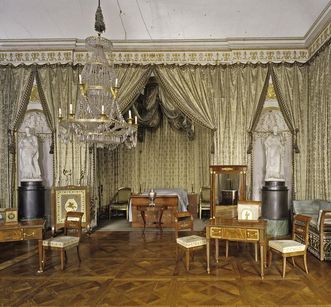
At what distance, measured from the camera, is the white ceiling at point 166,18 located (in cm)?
639

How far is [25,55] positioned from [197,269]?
632 cm

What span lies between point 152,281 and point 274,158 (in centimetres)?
401

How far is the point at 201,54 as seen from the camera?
769 cm

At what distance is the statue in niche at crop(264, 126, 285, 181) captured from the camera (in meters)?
6.93

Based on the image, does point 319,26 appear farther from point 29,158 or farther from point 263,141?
point 29,158

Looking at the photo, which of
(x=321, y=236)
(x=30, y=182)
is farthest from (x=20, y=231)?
(x=321, y=236)

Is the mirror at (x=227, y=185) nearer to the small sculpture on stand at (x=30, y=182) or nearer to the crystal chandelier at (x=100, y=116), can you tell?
the crystal chandelier at (x=100, y=116)

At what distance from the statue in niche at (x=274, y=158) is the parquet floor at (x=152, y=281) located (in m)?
1.89

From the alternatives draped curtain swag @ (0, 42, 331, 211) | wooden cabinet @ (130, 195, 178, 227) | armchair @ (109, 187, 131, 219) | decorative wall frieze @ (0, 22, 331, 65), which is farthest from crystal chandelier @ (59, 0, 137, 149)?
armchair @ (109, 187, 131, 219)

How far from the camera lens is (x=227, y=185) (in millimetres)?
7008

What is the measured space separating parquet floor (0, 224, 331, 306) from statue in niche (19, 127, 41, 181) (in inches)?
76.6

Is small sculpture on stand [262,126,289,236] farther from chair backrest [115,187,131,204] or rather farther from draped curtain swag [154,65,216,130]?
chair backrest [115,187,131,204]

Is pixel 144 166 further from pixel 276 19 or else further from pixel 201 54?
pixel 276 19

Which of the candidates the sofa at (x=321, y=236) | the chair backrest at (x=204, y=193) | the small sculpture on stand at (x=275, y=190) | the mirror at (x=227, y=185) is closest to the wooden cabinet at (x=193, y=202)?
the chair backrest at (x=204, y=193)
